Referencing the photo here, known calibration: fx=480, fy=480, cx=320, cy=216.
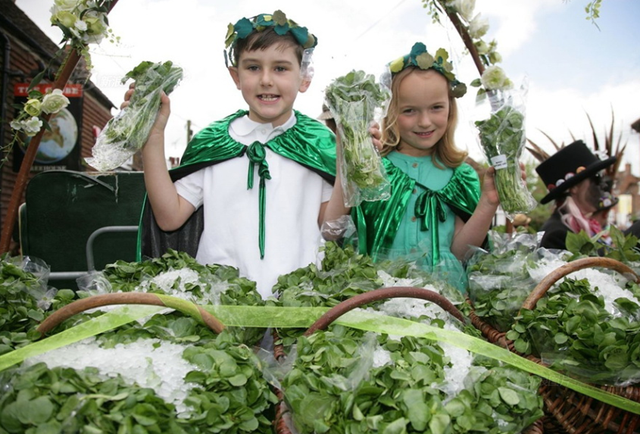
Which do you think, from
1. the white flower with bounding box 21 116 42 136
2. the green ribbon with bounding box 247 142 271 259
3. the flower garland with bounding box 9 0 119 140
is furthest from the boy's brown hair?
the white flower with bounding box 21 116 42 136

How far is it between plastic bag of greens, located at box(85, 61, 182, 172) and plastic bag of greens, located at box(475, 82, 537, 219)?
4.31ft

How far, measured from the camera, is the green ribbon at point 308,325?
1055 millimetres

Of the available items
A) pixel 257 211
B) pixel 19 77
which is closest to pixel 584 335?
pixel 257 211

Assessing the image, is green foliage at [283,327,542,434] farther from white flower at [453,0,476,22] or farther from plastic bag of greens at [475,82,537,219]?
white flower at [453,0,476,22]

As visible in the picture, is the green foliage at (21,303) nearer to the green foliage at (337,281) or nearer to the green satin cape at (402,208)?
the green foliage at (337,281)

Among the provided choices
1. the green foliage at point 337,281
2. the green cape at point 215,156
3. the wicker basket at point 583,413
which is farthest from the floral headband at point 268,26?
the wicker basket at point 583,413

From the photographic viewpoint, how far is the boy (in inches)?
77.4

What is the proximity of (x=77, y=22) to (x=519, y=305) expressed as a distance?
1.85m

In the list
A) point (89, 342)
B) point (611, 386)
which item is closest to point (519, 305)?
point (611, 386)

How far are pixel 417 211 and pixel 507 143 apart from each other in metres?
0.50

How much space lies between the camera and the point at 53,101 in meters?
1.84

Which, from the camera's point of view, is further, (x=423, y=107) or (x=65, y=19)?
(x=423, y=107)

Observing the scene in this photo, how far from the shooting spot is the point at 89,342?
1.13 metres

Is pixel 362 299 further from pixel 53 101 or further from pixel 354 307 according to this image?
pixel 53 101
